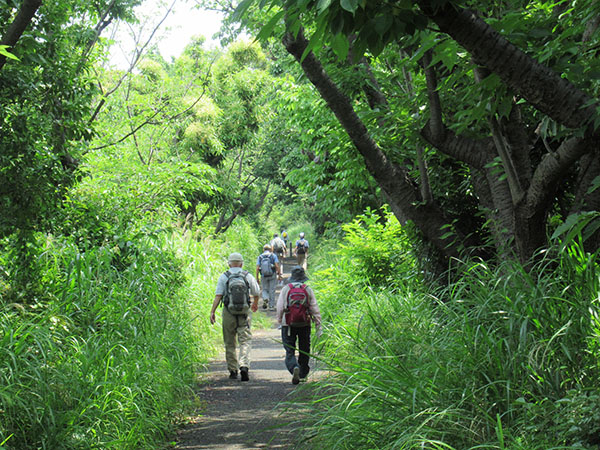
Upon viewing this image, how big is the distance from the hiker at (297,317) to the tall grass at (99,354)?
1348 mm

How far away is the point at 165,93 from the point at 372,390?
1036 centimetres

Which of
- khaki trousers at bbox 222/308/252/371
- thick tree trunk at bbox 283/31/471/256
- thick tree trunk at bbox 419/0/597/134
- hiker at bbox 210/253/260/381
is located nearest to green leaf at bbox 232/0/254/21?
thick tree trunk at bbox 419/0/597/134

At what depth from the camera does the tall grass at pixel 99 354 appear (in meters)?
4.51

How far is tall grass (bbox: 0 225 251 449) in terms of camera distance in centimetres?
451

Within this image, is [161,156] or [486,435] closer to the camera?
[486,435]

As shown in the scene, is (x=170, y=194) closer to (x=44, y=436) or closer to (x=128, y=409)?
(x=128, y=409)

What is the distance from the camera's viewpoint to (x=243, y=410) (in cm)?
698

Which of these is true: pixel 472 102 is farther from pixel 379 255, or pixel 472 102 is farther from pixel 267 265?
pixel 267 265

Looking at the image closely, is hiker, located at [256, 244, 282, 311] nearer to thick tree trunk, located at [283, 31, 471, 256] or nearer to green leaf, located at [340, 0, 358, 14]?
thick tree trunk, located at [283, 31, 471, 256]

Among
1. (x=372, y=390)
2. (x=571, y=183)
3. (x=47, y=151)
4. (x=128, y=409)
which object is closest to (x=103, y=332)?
(x=128, y=409)

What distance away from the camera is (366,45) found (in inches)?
120

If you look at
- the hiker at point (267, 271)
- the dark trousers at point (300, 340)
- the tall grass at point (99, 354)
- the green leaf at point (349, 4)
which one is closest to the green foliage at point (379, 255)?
the dark trousers at point (300, 340)

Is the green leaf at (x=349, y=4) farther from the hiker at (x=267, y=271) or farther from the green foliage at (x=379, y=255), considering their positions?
the hiker at (x=267, y=271)

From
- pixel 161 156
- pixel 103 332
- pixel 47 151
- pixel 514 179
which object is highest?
pixel 161 156
